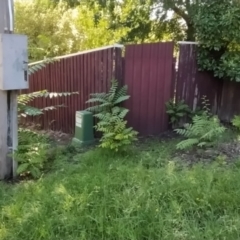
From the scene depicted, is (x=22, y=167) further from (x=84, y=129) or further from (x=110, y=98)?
(x=110, y=98)

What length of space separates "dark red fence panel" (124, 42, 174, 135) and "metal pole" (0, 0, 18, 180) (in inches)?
86.5

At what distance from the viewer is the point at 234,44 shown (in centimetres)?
624

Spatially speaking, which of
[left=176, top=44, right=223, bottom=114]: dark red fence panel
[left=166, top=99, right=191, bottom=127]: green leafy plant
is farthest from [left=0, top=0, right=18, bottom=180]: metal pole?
[left=176, top=44, right=223, bottom=114]: dark red fence panel

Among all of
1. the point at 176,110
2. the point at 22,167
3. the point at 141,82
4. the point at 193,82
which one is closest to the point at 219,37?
the point at 193,82

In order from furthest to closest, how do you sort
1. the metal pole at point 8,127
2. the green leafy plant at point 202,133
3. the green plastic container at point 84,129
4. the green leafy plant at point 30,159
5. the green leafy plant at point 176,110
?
1. the green leafy plant at point 176,110
2. the green plastic container at point 84,129
3. the green leafy plant at point 202,133
4. the green leafy plant at point 30,159
5. the metal pole at point 8,127

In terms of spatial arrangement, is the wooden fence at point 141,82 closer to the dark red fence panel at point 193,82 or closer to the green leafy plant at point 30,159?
the dark red fence panel at point 193,82

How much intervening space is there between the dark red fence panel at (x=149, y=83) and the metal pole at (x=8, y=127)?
7.21 feet

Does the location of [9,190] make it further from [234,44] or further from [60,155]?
[234,44]

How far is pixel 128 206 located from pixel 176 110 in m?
3.44

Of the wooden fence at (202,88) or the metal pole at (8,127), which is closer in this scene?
the metal pole at (8,127)

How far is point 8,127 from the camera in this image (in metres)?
4.11

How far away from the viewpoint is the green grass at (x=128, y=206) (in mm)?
2836

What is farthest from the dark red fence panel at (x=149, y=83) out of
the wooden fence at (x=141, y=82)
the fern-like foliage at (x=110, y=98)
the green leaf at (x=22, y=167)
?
the green leaf at (x=22, y=167)

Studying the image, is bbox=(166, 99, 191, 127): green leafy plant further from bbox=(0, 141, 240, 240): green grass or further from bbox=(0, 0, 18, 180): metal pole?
bbox=(0, 0, 18, 180): metal pole
